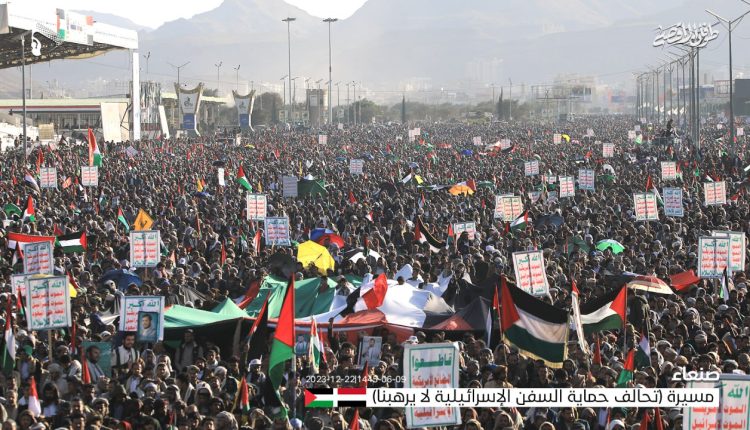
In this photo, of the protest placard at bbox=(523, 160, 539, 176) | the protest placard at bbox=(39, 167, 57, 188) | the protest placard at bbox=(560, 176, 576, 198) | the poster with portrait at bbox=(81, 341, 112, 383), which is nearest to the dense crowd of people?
the poster with portrait at bbox=(81, 341, 112, 383)

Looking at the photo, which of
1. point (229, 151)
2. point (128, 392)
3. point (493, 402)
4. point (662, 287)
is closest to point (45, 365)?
point (128, 392)

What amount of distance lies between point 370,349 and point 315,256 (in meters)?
5.95

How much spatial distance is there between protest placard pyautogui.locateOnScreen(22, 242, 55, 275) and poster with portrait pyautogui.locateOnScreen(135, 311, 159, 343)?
4069 mm

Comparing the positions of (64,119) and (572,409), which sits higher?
(64,119)

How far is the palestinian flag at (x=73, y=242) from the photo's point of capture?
21188 mm

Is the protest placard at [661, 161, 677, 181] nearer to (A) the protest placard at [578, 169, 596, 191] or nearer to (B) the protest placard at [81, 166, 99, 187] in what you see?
(A) the protest placard at [578, 169, 596, 191]

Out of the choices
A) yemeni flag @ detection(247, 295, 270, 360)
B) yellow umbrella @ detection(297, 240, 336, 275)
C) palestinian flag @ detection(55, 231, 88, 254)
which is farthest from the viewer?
palestinian flag @ detection(55, 231, 88, 254)

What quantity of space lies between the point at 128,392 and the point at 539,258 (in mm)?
6030

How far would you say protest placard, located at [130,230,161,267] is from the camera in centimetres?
1920

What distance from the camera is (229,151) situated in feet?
187

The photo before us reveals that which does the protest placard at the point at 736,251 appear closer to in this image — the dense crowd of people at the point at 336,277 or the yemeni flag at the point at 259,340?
the dense crowd of people at the point at 336,277

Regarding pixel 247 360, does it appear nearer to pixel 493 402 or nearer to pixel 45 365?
pixel 45 365

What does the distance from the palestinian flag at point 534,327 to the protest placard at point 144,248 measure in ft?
24.6

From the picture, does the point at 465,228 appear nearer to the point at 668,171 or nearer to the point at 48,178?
the point at 668,171
